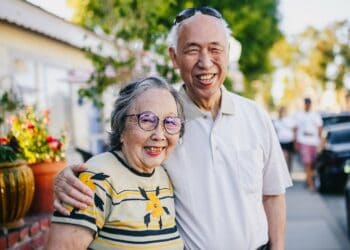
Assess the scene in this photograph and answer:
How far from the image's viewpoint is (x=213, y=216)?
2146 mm

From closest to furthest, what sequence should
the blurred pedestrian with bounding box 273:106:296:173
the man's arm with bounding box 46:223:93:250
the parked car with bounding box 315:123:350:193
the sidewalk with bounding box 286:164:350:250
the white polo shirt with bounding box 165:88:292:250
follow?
the man's arm with bounding box 46:223:93:250 → the white polo shirt with bounding box 165:88:292:250 → the sidewalk with bounding box 286:164:350:250 → the parked car with bounding box 315:123:350:193 → the blurred pedestrian with bounding box 273:106:296:173

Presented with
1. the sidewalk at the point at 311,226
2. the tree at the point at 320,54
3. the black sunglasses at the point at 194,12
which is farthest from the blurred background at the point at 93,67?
the tree at the point at 320,54

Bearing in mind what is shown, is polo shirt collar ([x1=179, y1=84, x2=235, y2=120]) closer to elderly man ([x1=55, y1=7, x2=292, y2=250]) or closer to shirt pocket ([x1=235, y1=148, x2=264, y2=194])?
elderly man ([x1=55, y1=7, x2=292, y2=250])

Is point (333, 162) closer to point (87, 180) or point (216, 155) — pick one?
point (216, 155)

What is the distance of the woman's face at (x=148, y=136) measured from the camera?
195 cm

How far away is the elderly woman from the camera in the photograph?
1.74 metres

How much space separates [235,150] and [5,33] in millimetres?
5625

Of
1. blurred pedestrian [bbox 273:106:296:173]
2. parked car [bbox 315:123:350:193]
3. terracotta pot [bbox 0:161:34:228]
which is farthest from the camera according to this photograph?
blurred pedestrian [bbox 273:106:296:173]

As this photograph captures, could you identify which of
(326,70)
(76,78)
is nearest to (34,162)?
(76,78)

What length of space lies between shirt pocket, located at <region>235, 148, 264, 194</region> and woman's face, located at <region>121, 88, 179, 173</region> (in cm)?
39

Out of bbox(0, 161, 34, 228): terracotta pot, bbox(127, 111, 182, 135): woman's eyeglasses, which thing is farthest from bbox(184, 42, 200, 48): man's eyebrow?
bbox(0, 161, 34, 228): terracotta pot

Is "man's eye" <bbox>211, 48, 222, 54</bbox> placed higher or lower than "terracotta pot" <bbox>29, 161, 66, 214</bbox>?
higher

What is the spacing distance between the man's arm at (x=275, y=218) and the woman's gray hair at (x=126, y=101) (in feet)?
2.40

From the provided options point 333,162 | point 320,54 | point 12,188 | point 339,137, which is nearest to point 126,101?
point 12,188
